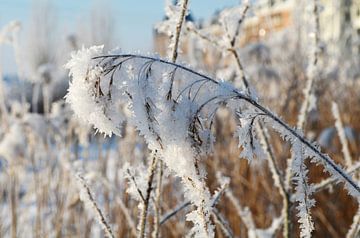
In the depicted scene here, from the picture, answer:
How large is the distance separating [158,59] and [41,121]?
1.75m

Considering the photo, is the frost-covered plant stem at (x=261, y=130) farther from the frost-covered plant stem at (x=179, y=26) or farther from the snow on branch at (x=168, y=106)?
the snow on branch at (x=168, y=106)

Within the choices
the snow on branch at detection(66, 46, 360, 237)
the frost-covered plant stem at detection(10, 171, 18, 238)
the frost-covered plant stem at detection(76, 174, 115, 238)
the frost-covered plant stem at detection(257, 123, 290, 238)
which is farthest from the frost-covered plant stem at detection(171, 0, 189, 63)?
the frost-covered plant stem at detection(10, 171, 18, 238)

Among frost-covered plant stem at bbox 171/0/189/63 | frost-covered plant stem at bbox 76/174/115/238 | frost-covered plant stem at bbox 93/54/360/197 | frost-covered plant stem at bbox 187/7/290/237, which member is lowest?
frost-covered plant stem at bbox 93/54/360/197

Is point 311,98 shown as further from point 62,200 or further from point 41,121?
point 41,121

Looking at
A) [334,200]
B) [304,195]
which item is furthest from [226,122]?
[304,195]

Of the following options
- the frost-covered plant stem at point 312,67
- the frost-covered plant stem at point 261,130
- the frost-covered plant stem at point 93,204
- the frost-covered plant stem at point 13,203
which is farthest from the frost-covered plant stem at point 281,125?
the frost-covered plant stem at point 13,203

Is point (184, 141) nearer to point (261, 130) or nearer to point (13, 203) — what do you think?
point (261, 130)

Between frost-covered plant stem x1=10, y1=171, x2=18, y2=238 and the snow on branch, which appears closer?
the snow on branch

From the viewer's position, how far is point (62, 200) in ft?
6.67

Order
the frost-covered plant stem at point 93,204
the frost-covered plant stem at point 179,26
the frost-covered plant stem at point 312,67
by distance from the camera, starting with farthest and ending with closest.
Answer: the frost-covered plant stem at point 312,67 → the frost-covered plant stem at point 93,204 → the frost-covered plant stem at point 179,26

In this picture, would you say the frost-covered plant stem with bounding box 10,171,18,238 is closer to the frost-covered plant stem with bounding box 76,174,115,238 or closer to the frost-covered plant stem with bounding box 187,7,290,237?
the frost-covered plant stem with bounding box 187,7,290,237

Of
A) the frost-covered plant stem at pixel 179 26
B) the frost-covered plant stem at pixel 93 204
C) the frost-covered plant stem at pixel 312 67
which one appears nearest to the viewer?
the frost-covered plant stem at pixel 179 26

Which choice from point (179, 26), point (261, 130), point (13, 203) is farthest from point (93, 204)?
point (13, 203)

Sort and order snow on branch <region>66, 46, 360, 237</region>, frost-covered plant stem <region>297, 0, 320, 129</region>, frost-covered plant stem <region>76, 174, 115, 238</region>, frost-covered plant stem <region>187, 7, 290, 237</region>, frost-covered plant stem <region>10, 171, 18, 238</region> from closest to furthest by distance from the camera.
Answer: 1. snow on branch <region>66, 46, 360, 237</region>
2. frost-covered plant stem <region>76, 174, 115, 238</region>
3. frost-covered plant stem <region>187, 7, 290, 237</region>
4. frost-covered plant stem <region>297, 0, 320, 129</region>
5. frost-covered plant stem <region>10, 171, 18, 238</region>
